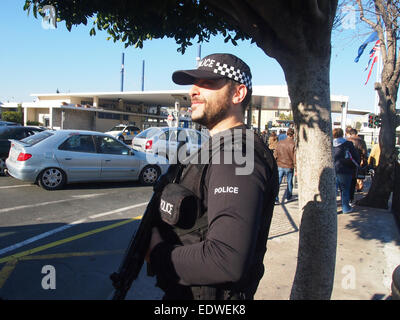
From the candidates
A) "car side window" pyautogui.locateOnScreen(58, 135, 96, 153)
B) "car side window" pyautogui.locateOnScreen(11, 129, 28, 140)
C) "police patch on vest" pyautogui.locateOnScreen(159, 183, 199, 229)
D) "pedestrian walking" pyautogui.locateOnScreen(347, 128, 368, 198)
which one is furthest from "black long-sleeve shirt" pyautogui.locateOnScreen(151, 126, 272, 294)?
"car side window" pyautogui.locateOnScreen(11, 129, 28, 140)

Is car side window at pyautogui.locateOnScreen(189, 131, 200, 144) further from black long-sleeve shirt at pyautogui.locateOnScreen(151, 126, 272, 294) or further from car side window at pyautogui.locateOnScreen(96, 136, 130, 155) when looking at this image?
black long-sleeve shirt at pyautogui.locateOnScreen(151, 126, 272, 294)

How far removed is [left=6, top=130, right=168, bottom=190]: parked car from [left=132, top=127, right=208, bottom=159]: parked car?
9.63 ft

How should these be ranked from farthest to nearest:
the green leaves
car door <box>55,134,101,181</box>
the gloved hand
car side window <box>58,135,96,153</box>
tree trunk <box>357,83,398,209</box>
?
car side window <box>58,135,96,153</box> < car door <box>55,134,101,181</box> < tree trunk <box>357,83,398,209</box> < the green leaves < the gloved hand

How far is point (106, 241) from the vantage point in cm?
475

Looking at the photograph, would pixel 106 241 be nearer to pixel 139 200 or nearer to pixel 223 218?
pixel 139 200

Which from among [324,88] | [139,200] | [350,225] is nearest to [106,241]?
[139,200]

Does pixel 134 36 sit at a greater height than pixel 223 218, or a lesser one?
greater

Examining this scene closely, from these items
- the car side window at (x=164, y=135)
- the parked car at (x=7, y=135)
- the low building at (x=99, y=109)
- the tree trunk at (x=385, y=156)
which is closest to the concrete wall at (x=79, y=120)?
the low building at (x=99, y=109)

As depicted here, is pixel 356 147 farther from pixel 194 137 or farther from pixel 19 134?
pixel 19 134

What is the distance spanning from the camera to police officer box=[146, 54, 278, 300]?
1.18 meters

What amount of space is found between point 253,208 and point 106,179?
7999mm

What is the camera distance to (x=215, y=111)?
5.16 ft

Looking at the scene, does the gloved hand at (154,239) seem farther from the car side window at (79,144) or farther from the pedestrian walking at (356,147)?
the pedestrian walking at (356,147)

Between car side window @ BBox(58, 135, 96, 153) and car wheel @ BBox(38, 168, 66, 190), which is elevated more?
car side window @ BBox(58, 135, 96, 153)
